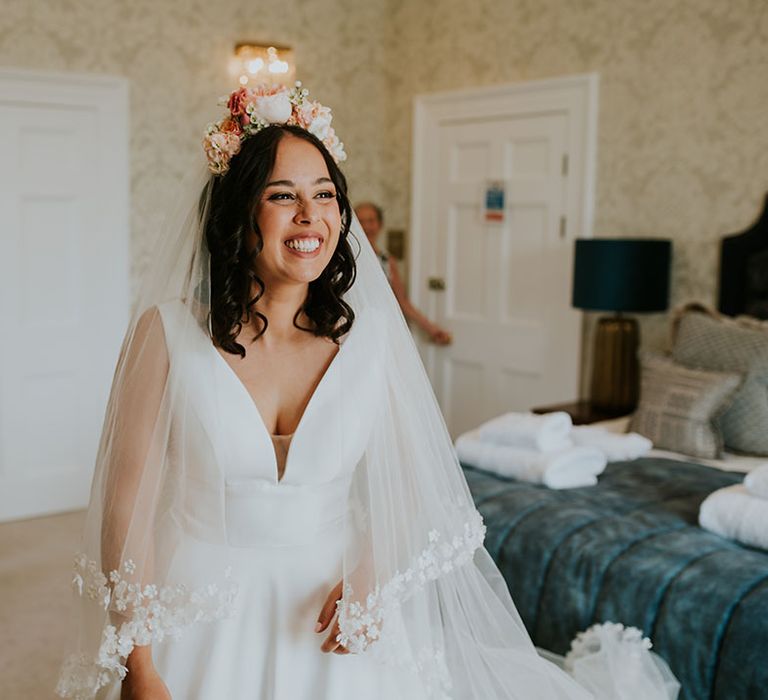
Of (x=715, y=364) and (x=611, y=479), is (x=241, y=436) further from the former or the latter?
(x=715, y=364)

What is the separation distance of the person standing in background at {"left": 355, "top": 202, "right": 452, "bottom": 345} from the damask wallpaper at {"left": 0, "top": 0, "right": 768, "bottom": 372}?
0.37m

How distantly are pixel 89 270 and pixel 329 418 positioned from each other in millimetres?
3458

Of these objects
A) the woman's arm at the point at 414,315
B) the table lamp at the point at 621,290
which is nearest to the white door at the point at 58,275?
the woman's arm at the point at 414,315

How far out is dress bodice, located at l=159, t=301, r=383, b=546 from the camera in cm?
162

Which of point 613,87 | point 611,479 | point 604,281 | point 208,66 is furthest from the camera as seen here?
point 208,66

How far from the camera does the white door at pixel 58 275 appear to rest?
4.58 metres

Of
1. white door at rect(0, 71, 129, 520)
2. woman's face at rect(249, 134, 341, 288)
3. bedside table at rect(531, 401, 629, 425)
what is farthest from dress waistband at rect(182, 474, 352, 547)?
white door at rect(0, 71, 129, 520)

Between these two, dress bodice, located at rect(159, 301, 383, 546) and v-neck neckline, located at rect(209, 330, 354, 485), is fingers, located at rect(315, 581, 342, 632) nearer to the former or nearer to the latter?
dress bodice, located at rect(159, 301, 383, 546)

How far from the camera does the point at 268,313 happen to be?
175cm

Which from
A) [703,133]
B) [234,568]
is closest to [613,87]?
[703,133]

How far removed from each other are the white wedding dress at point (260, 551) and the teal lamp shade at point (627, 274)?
2.79 meters

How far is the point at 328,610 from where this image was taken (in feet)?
5.33

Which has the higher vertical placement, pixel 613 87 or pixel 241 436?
pixel 613 87

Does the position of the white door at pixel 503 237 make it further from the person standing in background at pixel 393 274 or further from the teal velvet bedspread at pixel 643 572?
the teal velvet bedspread at pixel 643 572
